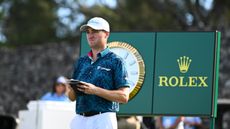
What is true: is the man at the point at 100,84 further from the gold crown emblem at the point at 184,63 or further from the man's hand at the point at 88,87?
the gold crown emblem at the point at 184,63

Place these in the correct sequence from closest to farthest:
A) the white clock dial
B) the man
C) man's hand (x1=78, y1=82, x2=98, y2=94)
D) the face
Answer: man's hand (x1=78, y1=82, x2=98, y2=94) → the man → the face → the white clock dial

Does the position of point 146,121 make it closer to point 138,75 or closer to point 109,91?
point 138,75

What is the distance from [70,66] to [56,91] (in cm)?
658

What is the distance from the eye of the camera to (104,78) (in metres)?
7.50

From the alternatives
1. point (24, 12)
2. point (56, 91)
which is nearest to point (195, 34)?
point (56, 91)

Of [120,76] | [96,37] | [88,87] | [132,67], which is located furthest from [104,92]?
[132,67]

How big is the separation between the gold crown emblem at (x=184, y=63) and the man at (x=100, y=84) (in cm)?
256

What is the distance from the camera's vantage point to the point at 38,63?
68.9 feet

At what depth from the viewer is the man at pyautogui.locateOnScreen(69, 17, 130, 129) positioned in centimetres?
744

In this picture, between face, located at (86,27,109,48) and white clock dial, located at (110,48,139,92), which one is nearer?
face, located at (86,27,109,48)

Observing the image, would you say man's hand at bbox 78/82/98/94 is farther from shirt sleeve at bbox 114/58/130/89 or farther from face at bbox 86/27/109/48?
face at bbox 86/27/109/48

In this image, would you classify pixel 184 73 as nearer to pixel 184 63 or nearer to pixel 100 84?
pixel 184 63

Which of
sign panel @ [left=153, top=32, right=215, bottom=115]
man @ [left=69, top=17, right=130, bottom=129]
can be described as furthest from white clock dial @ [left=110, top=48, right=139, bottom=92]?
man @ [left=69, top=17, right=130, bottom=129]

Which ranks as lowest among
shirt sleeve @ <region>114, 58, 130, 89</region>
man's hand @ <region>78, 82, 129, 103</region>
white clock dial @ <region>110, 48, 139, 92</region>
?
man's hand @ <region>78, 82, 129, 103</region>
